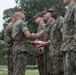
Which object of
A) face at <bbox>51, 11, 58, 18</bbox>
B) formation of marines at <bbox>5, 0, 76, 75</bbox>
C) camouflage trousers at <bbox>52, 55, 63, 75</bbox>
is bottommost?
camouflage trousers at <bbox>52, 55, 63, 75</bbox>

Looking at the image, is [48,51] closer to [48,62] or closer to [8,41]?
[48,62]

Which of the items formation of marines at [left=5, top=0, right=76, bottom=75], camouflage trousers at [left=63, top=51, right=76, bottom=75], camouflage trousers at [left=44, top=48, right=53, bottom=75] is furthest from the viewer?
camouflage trousers at [left=44, top=48, right=53, bottom=75]

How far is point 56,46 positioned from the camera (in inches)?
299

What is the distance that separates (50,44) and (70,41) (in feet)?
6.44

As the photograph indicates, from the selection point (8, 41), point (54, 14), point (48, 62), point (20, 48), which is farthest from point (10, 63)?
point (54, 14)

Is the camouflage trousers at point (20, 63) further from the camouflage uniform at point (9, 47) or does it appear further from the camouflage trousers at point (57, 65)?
the camouflage uniform at point (9, 47)

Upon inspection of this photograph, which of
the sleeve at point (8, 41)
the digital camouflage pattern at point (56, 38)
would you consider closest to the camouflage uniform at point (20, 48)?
the digital camouflage pattern at point (56, 38)

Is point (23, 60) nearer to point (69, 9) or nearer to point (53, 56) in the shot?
point (53, 56)

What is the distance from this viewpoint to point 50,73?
809cm

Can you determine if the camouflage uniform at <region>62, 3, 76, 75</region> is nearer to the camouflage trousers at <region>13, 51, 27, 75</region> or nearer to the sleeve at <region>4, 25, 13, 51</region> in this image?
the camouflage trousers at <region>13, 51, 27, 75</region>

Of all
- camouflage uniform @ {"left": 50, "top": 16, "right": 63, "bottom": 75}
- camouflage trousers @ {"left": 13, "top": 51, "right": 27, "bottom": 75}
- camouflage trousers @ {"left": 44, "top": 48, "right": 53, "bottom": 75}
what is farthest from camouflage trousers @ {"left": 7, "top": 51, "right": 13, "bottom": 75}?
camouflage uniform @ {"left": 50, "top": 16, "right": 63, "bottom": 75}

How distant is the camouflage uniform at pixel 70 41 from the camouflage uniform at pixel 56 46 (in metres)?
1.67

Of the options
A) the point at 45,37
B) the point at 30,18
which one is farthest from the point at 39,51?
the point at 30,18

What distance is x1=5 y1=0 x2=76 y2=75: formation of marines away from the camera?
18.9 ft
